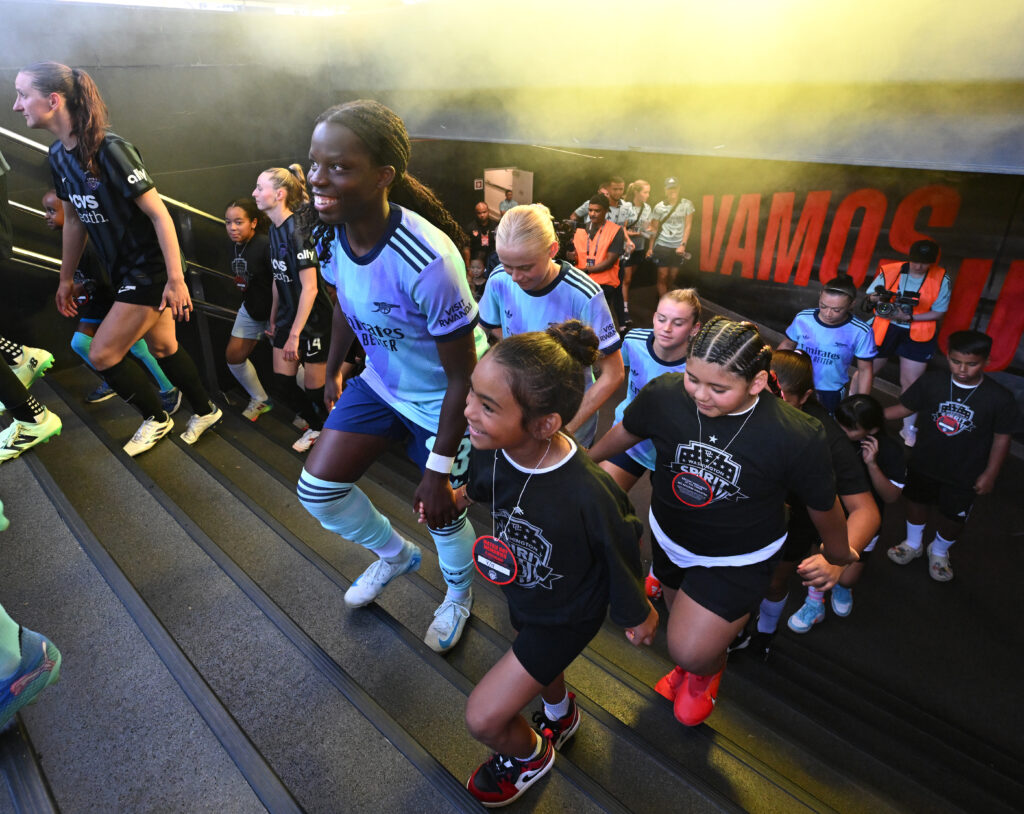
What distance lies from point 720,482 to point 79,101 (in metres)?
2.54

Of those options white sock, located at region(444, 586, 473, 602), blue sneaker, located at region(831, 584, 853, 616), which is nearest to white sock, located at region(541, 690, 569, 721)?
white sock, located at region(444, 586, 473, 602)

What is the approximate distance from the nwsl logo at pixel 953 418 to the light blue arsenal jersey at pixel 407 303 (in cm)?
224

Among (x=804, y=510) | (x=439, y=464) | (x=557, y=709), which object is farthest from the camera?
(x=804, y=510)

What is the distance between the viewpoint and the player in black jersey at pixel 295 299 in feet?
9.37

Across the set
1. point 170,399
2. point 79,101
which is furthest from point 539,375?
point 170,399

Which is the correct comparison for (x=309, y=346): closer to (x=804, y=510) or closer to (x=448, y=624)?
(x=448, y=624)

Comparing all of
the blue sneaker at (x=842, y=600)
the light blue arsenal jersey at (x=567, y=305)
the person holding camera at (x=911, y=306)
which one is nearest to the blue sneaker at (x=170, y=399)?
the light blue arsenal jersey at (x=567, y=305)

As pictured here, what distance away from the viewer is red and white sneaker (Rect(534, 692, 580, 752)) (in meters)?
1.62

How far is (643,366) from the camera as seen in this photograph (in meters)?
2.20

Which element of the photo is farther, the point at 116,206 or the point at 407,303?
the point at 116,206

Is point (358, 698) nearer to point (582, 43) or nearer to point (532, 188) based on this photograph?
point (582, 43)

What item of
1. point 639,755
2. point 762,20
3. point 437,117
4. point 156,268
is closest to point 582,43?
point 762,20

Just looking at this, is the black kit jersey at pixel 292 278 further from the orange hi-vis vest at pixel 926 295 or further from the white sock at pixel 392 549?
the orange hi-vis vest at pixel 926 295

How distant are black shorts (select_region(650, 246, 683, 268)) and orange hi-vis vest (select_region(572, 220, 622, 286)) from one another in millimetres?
1134
